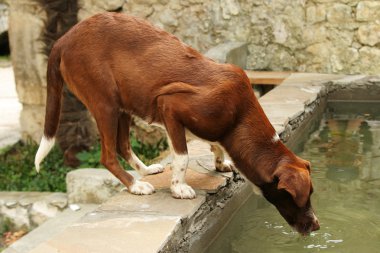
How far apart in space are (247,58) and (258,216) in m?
4.51

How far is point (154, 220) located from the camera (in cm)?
307

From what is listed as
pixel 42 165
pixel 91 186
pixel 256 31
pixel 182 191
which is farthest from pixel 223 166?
pixel 256 31

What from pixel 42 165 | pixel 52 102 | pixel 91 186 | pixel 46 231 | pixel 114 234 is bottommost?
pixel 42 165

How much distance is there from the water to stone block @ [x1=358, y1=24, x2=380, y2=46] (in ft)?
6.47

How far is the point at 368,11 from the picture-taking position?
7.61 meters

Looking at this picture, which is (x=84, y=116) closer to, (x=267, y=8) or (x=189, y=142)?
(x=267, y=8)

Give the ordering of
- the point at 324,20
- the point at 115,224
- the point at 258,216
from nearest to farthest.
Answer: the point at 115,224 < the point at 258,216 < the point at 324,20

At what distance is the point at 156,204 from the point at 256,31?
518 cm

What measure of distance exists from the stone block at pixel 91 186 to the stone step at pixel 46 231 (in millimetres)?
93

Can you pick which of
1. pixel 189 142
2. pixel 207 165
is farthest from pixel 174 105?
pixel 189 142

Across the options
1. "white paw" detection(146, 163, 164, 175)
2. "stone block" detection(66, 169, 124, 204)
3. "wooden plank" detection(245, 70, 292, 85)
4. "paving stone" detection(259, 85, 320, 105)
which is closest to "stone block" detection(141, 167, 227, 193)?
"white paw" detection(146, 163, 164, 175)

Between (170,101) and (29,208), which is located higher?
(170,101)

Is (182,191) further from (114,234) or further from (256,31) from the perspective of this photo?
(256,31)

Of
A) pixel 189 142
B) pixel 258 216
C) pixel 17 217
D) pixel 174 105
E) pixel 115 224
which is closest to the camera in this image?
pixel 115 224
